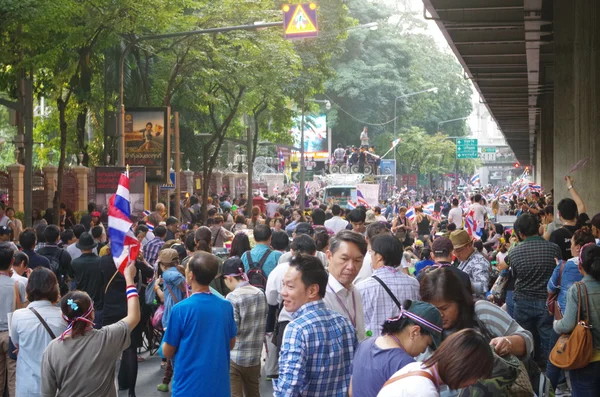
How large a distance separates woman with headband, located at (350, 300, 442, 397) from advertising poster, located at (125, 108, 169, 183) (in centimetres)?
2090

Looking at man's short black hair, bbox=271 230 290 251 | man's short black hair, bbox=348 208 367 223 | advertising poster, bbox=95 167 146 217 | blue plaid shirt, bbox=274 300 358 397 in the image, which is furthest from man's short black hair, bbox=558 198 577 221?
advertising poster, bbox=95 167 146 217

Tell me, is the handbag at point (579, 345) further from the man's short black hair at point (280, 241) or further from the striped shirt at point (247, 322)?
the man's short black hair at point (280, 241)

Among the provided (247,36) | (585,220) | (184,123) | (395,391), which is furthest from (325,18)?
(395,391)

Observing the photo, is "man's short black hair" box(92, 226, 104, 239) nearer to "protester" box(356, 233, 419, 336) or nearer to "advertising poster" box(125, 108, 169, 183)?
"protester" box(356, 233, 419, 336)

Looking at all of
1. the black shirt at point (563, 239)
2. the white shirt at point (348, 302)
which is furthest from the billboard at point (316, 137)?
the white shirt at point (348, 302)

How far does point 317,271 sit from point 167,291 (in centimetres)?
504

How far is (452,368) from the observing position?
13.1 ft

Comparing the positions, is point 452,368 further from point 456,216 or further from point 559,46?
point 456,216

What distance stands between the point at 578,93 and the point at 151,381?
35.2 ft

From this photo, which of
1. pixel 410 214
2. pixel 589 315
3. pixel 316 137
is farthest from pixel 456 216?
pixel 316 137

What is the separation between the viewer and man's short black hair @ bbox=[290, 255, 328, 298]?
238 inches

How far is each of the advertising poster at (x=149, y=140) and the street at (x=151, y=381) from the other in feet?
40.3

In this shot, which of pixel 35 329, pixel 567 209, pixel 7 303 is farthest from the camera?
pixel 567 209

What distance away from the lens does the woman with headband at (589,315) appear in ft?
26.0
